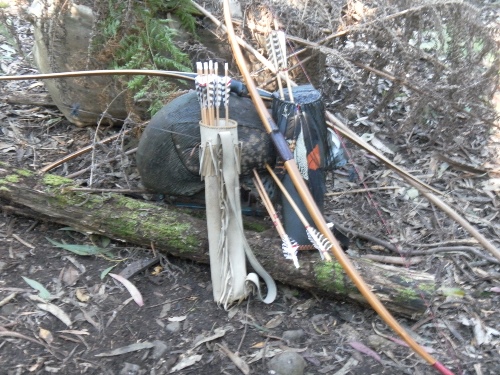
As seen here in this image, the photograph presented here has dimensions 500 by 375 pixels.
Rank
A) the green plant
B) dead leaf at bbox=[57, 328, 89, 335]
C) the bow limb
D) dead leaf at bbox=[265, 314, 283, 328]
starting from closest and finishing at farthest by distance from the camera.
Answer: the bow limb, dead leaf at bbox=[57, 328, 89, 335], dead leaf at bbox=[265, 314, 283, 328], the green plant

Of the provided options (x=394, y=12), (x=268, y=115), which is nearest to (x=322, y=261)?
(x=268, y=115)

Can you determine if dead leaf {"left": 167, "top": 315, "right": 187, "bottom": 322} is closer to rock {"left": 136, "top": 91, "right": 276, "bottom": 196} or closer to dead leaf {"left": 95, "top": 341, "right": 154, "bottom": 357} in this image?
dead leaf {"left": 95, "top": 341, "right": 154, "bottom": 357}

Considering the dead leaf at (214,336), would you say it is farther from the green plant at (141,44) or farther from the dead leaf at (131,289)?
the green plant at (141,44)

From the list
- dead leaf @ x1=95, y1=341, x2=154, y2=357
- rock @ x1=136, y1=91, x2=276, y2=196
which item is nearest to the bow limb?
rock @ x1=136, y1=91, x2=276, y2=196

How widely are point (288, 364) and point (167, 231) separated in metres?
0.74

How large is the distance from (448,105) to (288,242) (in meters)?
1.37

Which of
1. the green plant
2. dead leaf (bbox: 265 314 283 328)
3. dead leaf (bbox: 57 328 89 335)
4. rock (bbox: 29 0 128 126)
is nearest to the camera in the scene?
dead leaf (bbox: 57 328 89 335)

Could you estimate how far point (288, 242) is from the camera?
1987 millimetres

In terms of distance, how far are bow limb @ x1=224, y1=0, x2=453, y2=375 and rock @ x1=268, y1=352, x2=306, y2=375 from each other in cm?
35

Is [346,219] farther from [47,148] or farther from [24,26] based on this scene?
[24,26]

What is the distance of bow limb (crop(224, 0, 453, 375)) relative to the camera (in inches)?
62.7

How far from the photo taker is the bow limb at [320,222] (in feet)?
5.23

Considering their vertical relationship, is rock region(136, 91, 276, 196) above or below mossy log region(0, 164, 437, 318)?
above

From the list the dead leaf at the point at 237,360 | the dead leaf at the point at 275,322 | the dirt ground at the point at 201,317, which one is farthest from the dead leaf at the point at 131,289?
the dead leaf at the point at 275,322
